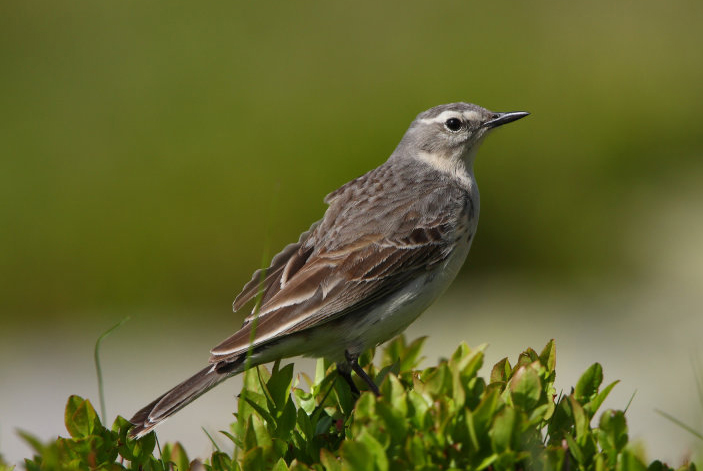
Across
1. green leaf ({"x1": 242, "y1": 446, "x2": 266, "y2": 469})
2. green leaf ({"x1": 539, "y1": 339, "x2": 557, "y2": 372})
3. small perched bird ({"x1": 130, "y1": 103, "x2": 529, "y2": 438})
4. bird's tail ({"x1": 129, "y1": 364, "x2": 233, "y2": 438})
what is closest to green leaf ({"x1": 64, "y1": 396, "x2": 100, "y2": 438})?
bird's tail ({"x1": 129, "y1": 364, "x2": 233, "y2": 438})

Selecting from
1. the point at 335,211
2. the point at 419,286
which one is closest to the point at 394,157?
the point at 335,211

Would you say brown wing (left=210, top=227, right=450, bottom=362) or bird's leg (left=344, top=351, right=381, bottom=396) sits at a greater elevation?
brown wing (left=210, top=227, right=450, bottom=362)

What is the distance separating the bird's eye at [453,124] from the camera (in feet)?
22.1

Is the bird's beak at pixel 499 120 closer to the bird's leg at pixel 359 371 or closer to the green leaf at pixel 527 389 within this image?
the bird's leg at pixel 359 371

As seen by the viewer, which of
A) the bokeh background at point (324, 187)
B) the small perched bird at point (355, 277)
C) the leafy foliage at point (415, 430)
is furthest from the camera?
the bokeh background at point (324, 187)

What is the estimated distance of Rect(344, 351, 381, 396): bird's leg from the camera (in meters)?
4.88

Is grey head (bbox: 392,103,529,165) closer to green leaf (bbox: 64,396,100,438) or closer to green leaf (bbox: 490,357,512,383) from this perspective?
green leaf (bbox: 490,357,512,383)

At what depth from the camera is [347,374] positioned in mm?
5344

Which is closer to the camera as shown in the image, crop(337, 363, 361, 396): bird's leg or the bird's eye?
crop(337, 363, 361, 396): bird's leg

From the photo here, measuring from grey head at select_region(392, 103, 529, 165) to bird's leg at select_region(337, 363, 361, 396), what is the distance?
1933mm

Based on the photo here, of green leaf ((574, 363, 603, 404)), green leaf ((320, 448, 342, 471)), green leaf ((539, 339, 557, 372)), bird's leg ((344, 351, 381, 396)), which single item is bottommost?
green leaf ((574, 363, 603, 404))

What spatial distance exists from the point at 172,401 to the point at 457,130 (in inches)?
115

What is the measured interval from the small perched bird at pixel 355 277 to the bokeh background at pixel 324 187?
9.83ft

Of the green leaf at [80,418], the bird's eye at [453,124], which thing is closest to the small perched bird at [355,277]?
the bird's eye at [453,124]
